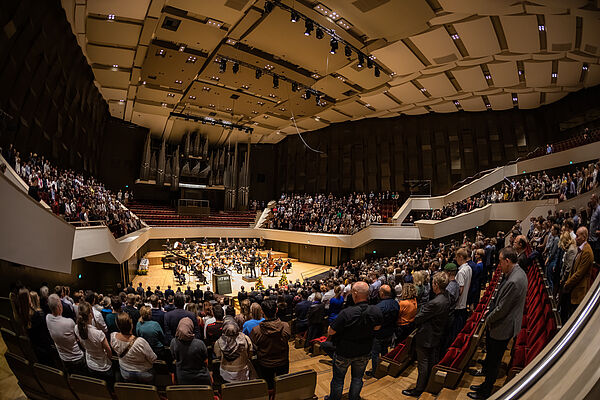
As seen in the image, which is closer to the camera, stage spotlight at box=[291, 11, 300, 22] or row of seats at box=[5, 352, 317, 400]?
row of seats at box=[5, 352, 317, 400]

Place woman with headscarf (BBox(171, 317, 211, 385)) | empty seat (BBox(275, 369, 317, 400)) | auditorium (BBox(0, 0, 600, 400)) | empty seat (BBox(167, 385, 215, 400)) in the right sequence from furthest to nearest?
auditorium (BBox(0, 0, 600, 400))
woman with headscarf (BBox(171, 317, 211, 385))
empty seat (BBox(275, 369, 317, 400))
empty seat (BBox(167, 385, 215, 400))

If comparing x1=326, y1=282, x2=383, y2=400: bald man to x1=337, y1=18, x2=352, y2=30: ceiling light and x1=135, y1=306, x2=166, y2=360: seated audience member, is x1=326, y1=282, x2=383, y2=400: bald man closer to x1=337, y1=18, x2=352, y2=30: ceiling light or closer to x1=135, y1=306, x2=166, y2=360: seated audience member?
x1=135, y1=306, x2=166, y2=360: seated audience member

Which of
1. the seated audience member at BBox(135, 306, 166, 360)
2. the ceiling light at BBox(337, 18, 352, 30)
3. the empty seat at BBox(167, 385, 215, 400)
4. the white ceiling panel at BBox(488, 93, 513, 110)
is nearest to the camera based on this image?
the empty seat at BBox(167, 385, 215, 400)

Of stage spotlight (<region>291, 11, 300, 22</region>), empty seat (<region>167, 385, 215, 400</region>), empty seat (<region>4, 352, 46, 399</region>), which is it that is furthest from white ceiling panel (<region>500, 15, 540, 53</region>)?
empty seat (<region>4, 352, 46, 399</region>)

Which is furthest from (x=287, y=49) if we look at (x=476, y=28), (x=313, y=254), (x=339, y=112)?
(x=313, y=254)

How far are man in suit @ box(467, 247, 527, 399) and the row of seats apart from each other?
1.35 meters

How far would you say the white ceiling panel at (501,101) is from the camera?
48.8 feet

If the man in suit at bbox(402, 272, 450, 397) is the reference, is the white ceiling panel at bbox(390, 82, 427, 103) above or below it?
above

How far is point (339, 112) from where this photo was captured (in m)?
18.2

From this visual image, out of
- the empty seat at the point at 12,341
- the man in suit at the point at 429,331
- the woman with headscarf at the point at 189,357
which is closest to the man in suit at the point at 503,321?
the man in suit at the point at 429,331

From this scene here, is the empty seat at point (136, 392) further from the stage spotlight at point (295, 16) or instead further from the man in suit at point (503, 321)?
the stage spotlight at point (295, 16)

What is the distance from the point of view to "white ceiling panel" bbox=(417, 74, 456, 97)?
13.3 metres

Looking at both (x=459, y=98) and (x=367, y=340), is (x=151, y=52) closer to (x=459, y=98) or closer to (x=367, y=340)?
(x=367, y=340)

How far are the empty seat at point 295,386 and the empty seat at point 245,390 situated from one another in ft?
0.34
